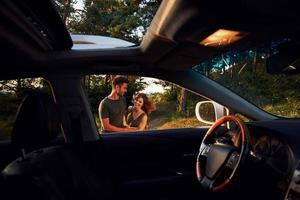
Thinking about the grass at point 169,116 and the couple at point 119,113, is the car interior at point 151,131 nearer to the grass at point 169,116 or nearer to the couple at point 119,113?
the couple at point 119,113

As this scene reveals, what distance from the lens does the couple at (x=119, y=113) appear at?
4.23 meters

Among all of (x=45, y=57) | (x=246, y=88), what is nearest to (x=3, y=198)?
(x=45, y=57)

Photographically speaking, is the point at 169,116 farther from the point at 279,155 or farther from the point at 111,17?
the point at 279,155

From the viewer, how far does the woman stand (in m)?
4.48

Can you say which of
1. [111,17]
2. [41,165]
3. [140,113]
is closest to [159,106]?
[111,17]

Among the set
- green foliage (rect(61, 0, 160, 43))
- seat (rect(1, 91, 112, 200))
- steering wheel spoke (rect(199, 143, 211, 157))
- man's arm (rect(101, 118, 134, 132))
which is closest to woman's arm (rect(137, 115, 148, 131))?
man's arm (rect(101, 118, 134, 132))

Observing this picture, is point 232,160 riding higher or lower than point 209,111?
lower

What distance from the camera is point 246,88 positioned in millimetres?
12164

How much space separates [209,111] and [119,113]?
1272 mm

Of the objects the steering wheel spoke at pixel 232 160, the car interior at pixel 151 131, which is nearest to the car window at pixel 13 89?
the car interior at pixel 151 131

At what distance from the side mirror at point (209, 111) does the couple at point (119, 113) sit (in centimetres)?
101

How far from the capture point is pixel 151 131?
366 cm

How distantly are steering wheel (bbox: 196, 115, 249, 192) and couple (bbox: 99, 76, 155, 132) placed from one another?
141cm

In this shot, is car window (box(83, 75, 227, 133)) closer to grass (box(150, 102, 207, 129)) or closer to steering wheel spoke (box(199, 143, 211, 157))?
grass (box(150, 102, 207, 129))
